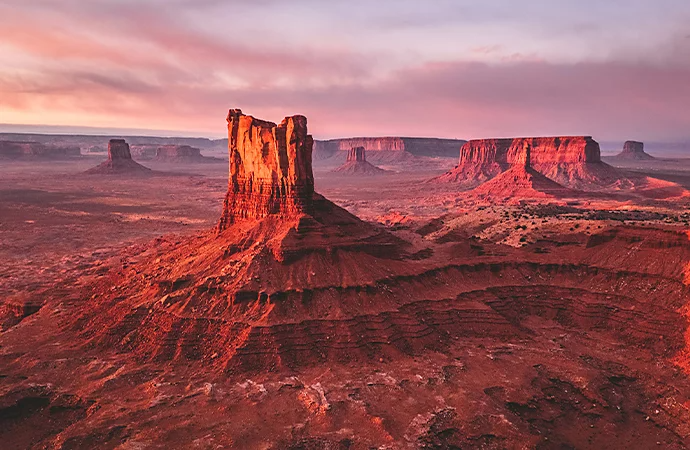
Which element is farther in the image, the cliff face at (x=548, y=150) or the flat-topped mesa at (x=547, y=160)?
the cliff face at (x=548, y=150)

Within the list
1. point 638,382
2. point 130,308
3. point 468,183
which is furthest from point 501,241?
point 468,183

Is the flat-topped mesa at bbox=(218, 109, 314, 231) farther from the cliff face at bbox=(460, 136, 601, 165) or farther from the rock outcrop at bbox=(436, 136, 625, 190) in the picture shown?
the cliff face at bbox=(460, 136, 601, 165)

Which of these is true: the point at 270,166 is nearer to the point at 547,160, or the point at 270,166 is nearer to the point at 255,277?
the point at 255,277

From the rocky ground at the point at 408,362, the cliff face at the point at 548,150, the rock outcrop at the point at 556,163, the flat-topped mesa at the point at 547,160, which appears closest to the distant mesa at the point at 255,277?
the rocky ground at the point at 408,362

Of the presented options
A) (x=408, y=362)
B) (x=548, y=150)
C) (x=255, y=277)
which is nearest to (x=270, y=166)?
(x=255, y=277)

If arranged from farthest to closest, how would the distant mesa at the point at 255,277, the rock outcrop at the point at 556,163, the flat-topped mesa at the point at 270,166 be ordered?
the rock outcrop at the point at 556,163, the flat-topped mesa at the point at 270,166, the distant mesa at the point at 255,277

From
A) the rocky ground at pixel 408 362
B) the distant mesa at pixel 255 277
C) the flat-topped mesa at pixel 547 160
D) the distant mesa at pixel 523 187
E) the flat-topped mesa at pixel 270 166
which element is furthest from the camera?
the flat-topped mesa at pixel 547 160

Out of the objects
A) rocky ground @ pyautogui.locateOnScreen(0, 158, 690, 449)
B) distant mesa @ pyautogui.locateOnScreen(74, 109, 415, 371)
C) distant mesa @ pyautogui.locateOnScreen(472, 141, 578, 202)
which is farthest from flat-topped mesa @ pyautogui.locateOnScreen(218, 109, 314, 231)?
distant mesa @ pyautogui.locateOnScreen(472, 141, 578, 202)

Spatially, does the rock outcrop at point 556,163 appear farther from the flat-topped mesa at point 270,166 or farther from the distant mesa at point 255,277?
the distant mesa at point 255,277
